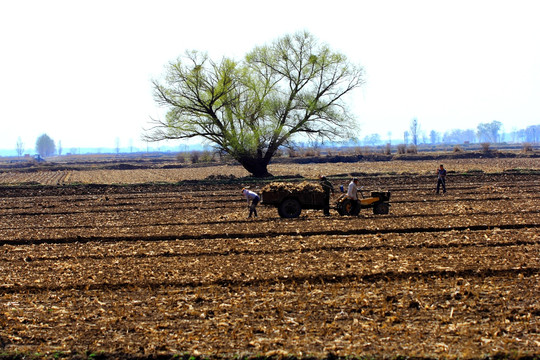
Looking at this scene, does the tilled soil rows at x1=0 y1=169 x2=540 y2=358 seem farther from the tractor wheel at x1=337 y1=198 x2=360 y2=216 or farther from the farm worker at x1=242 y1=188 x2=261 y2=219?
the farm worker at x1=242 y1=188 x2=261 y2=219

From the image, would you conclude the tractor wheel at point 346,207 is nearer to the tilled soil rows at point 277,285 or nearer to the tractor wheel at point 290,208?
the tilled soil rows at point 277,285

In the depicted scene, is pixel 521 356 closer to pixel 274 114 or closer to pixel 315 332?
pixel 315 332

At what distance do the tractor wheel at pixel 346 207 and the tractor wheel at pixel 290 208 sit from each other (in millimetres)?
1545

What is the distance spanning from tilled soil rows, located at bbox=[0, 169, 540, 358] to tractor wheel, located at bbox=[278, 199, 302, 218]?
0.41m

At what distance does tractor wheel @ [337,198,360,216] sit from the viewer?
2309 centimetres

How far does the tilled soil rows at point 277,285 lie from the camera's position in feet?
31.2

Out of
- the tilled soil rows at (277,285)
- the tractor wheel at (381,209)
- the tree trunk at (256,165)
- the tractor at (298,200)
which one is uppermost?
the tree trunk at (256,165)

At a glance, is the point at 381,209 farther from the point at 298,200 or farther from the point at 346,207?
the point at 298,200

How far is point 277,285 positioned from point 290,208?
10.5 m

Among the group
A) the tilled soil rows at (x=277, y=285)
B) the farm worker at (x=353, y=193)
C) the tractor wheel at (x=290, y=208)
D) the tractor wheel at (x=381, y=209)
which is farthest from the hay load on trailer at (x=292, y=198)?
the tractor wheel at (x=381, y=209)

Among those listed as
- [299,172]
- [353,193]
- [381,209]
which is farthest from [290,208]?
[299,172]

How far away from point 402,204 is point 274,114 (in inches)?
953

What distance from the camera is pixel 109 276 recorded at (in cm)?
1409

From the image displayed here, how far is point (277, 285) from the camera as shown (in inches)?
501
